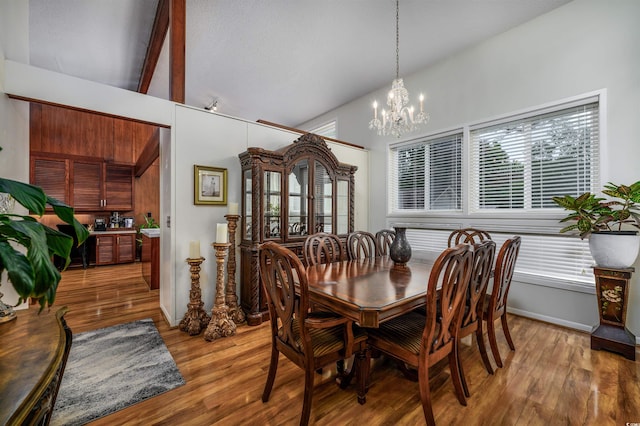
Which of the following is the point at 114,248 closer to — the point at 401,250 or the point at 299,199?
the point at 299,199

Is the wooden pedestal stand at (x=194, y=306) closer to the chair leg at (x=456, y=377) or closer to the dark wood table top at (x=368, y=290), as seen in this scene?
the dark wood table top at (x=368, y=290)

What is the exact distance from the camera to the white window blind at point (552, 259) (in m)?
2.80

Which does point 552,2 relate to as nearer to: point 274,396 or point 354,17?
point 354,17

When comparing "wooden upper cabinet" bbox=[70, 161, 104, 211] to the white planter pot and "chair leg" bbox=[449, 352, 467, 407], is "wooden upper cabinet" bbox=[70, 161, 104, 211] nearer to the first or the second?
"chair leg" bbox=[449, 352, 467, 407]

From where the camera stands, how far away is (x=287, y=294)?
1.53 meters

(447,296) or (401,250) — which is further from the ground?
(401,250)

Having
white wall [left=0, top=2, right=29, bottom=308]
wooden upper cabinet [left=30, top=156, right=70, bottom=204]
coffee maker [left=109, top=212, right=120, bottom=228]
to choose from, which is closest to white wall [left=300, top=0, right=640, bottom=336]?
white wall [left=0, top=2, right=29, bottom=308]

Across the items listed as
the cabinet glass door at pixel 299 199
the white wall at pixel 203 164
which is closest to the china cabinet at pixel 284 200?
the cabinet glass door at pixel 299 199

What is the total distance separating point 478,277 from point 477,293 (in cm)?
11

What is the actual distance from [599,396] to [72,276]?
715 centimetres

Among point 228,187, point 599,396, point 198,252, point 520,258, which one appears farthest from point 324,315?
point 520,258

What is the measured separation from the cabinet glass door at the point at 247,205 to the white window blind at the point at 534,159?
2.89 m

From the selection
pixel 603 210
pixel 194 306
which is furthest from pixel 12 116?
pixel 603 210

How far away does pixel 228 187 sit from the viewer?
318cm
